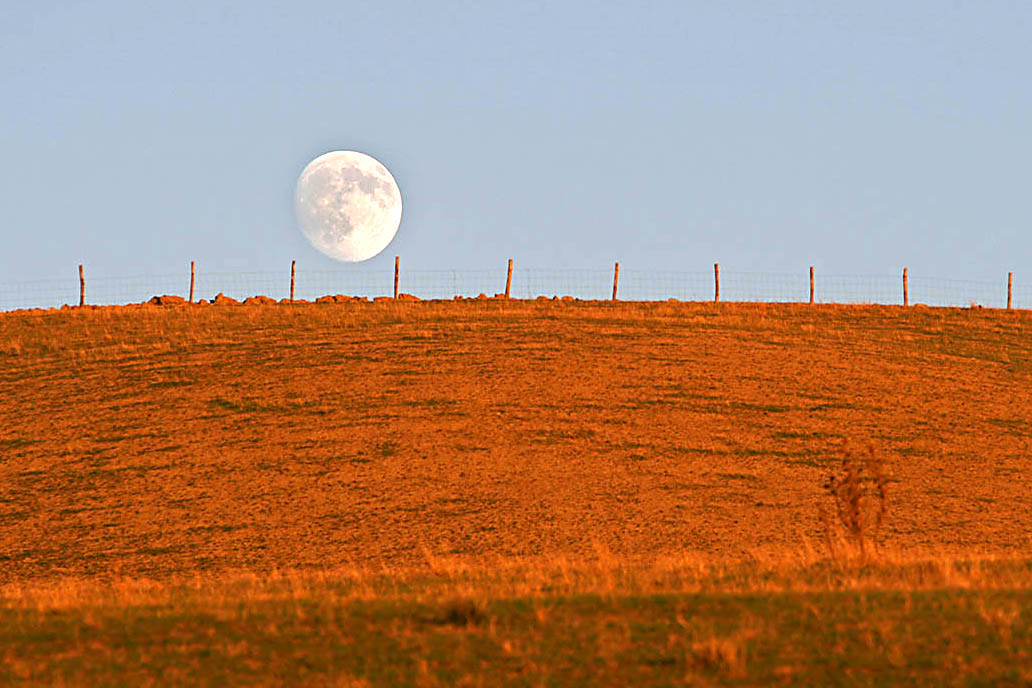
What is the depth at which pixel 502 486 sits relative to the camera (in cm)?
2611

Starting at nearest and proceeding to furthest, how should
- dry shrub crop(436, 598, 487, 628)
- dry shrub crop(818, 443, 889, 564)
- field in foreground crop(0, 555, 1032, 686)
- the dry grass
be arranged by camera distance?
field in foreground crop(0, 555, 1032, 686), dry shrub crop(436, 598, 487, 628), dry shrub crop(818, 443, 889, 564), the dry grass

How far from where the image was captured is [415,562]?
20.6 metres

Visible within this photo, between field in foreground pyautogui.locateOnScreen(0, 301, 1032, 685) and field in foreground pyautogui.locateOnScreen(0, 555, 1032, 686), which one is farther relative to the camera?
field in foreground pyautogui.locateOnScreen(0, 301, 1032, 685)

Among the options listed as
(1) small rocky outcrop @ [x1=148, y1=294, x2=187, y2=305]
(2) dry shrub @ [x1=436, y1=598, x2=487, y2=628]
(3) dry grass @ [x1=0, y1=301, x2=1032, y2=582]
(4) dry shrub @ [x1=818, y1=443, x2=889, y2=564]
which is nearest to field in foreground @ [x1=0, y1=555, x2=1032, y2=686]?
(2) dry shrub @ [x1=436, y1=598, x2=487, y2=628]

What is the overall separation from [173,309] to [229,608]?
137ft

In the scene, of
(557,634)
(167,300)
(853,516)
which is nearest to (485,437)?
(853,516)

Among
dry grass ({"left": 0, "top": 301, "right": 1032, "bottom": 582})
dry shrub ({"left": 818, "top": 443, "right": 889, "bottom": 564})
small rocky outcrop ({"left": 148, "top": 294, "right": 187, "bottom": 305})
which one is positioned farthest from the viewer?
small rocky outcrop ({"left": 148, "top": 294, "right": 187, "bottom": 305})

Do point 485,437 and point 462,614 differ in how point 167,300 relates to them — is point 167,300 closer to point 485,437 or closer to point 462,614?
point 485,437

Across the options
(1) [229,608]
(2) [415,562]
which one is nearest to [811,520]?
(2) [415,562]

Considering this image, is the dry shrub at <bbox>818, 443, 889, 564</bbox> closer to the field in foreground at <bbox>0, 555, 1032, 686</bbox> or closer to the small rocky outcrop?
the field in foreground at <bbox>0, 555, 1032, 686</bbox>

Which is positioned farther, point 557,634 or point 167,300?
point 167,300

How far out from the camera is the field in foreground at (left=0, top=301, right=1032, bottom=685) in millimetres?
11773

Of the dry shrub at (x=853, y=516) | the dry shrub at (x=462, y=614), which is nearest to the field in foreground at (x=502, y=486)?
the dry shrub at (x=462, y=614)

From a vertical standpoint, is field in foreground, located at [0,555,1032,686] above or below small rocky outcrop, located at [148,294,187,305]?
below
